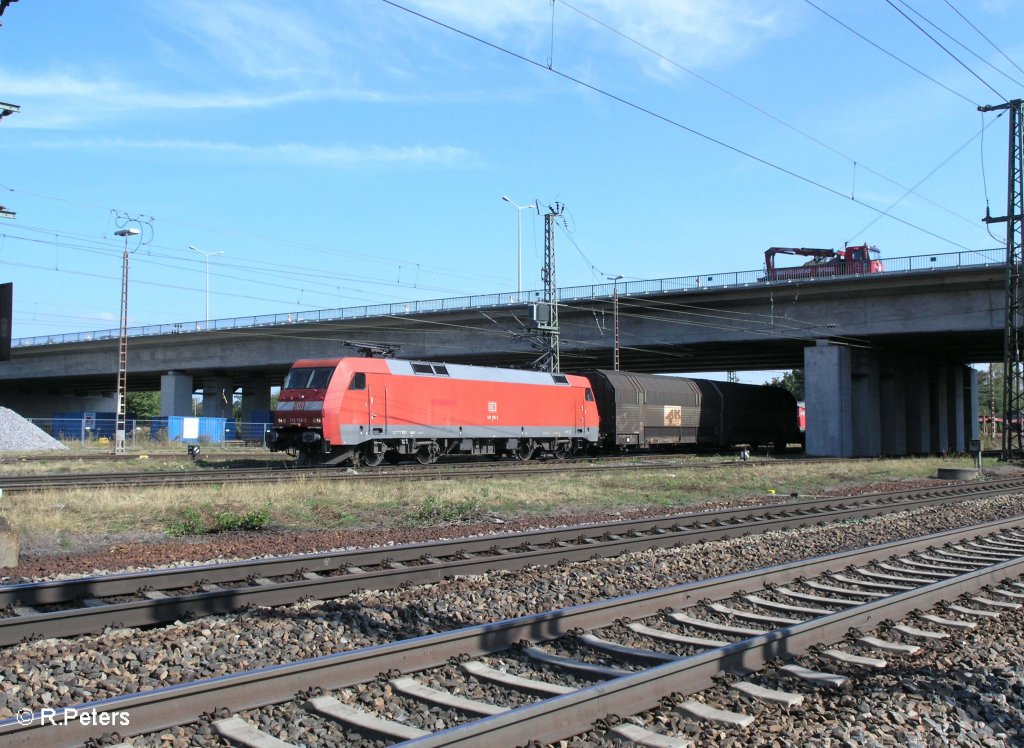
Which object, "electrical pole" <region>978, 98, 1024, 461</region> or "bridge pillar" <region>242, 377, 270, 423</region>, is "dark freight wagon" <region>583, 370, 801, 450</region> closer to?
"electrical pole" <region>978, 98, 1024, 461</region>

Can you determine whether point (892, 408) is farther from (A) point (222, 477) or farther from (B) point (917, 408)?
(A) point (222, 477)

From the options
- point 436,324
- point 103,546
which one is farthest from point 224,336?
point 103,546

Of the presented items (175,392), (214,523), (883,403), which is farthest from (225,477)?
(175,392)

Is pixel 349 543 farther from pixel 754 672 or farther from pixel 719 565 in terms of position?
pixel 754 672

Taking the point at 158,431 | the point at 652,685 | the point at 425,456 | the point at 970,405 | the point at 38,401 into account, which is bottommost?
the point at 652,685

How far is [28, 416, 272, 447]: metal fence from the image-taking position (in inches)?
1935

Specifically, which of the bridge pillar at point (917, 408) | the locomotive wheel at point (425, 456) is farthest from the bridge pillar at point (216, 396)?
the bridge pillar at point (917, 408)

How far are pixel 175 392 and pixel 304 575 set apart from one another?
58161mm

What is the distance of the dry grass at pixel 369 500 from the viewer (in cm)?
1308

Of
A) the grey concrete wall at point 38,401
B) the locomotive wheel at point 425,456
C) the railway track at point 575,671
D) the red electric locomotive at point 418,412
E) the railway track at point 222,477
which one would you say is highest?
the grey concrete wall at point 38,401

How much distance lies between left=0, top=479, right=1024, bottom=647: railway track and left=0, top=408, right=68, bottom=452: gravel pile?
34390 millimetres

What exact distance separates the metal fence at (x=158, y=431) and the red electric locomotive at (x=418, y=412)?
80.8ft

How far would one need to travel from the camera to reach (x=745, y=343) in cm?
4569

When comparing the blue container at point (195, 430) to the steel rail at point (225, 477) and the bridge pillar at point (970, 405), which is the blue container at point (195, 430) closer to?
the steel rail at point (225, 477)
